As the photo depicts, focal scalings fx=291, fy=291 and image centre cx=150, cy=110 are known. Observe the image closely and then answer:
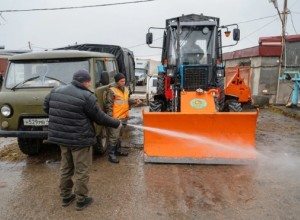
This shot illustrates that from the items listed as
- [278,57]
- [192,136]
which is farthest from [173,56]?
[278,57]

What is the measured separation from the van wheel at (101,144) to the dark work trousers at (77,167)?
1.89 m

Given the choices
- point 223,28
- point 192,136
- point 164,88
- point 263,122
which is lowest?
point 263,122

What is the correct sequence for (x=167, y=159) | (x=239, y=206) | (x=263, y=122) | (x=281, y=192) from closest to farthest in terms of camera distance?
(x=239, y=206) < (x=281, y=192) < (x=167, y=159) < (x=263, y=122)

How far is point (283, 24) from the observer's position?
47.4ft

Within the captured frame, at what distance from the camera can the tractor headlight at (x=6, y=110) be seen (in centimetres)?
512

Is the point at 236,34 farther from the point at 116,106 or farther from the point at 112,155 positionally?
the point at 112,155

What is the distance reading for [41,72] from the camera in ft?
18.2

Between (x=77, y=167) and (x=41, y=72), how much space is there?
2.63 m

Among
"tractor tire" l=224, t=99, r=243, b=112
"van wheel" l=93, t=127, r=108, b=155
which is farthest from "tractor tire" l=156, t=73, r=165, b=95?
"van wheel" l=93, t=127, r=108, b=155

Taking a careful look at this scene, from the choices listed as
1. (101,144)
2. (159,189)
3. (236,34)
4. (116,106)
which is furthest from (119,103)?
(236,34)

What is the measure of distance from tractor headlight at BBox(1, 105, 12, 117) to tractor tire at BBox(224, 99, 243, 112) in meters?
5.48

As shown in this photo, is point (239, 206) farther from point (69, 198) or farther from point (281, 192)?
point (69, 198)

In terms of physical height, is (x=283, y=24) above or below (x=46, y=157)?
above

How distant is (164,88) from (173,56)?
977 millimetres
